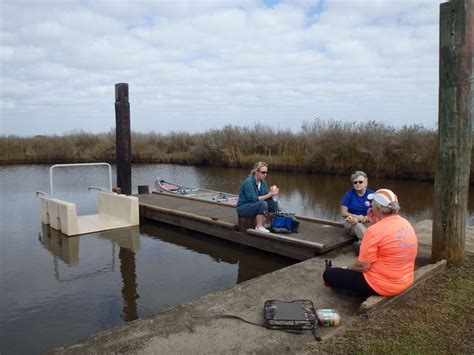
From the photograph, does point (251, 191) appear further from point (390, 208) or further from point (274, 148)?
point (274, 148)

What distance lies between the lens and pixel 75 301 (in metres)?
5.81

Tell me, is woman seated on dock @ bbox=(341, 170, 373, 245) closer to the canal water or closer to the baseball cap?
the canal water

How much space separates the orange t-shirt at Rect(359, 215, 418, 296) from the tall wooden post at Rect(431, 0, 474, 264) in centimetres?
128

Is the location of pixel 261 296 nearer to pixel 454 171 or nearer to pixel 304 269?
pixel 304 269

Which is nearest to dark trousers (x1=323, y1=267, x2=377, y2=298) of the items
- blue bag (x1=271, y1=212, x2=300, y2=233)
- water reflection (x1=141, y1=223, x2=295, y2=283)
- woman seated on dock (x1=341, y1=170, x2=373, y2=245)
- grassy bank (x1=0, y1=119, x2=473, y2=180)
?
woman seated on dock (x1=341, y1=170, x2=373, y2=245)

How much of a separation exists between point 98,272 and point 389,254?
505 centimetres

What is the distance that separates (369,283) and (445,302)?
756 millimetres

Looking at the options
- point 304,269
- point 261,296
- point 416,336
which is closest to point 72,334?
point 261,296

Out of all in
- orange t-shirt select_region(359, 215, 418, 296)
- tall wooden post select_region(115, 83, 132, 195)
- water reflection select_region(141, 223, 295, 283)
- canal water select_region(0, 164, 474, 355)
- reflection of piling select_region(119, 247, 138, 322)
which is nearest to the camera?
orange t-shirt select_region(359, 215, 418, 296)

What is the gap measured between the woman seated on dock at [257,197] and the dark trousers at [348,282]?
2730 millimetres

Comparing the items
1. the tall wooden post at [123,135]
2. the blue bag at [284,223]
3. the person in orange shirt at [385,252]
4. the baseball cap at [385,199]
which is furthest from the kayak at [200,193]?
the baseball cap at [385,199]

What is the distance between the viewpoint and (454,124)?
4.82 meters

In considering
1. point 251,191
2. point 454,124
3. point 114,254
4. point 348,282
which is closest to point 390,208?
point 348,282

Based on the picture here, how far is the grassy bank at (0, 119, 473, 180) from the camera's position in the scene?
61.7 ft
